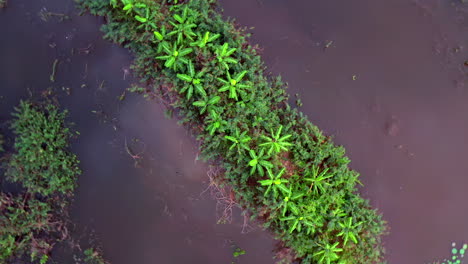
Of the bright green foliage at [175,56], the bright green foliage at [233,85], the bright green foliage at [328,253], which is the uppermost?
the bright green foliage at [233,85]

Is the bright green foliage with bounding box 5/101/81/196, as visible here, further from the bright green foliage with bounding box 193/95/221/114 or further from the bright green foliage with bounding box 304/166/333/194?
the bright green foliage with bounding box 304/166/333/194

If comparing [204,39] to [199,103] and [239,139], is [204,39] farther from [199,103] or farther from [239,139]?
[239,139]

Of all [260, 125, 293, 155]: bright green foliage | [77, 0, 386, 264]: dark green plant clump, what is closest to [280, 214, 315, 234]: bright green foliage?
[77, 0, 386, 264]: dark green plant clump

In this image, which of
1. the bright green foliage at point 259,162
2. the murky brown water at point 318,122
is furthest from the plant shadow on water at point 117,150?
the bright green foliage at point 259,162

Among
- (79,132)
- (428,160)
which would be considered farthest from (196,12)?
(428,160)

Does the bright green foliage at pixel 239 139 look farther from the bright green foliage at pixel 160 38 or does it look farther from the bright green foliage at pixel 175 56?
the bright green foliage at pixel 160 38

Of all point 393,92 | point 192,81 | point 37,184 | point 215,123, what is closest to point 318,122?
point 393,92
